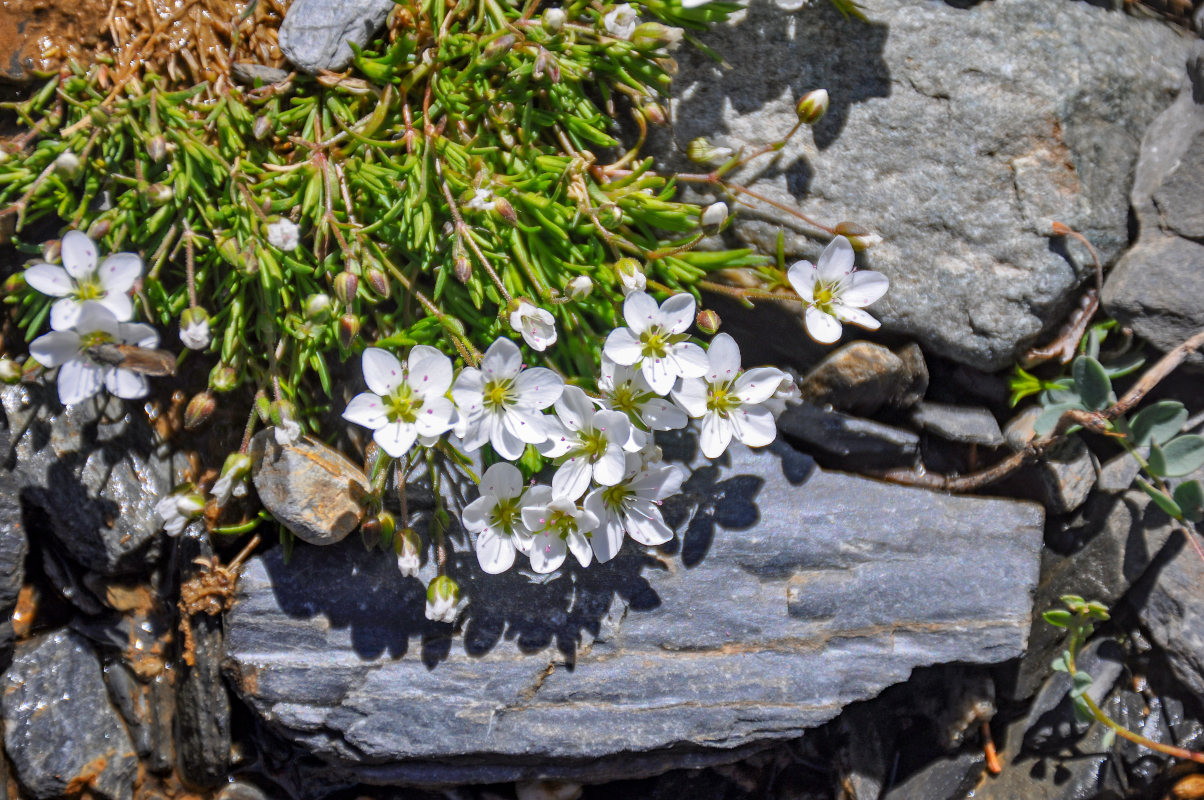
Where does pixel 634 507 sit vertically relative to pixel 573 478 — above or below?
below

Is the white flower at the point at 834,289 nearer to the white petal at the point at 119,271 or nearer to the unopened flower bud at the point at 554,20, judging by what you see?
the unopened flower bud at the point at 554,20

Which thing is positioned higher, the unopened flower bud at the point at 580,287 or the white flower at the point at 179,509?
the unopened flower bud at the point at 580,287

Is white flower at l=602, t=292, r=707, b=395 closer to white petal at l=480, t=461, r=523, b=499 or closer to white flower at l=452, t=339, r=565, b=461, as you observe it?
white flower at l=452, t=339, r=565, b=461

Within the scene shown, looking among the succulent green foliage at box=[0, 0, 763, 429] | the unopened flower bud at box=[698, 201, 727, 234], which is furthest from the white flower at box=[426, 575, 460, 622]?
the unopened flower bud at box=[698, 201, 727, 234]

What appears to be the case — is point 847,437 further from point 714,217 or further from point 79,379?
point 79,379

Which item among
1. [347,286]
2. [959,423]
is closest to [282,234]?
[347,286]

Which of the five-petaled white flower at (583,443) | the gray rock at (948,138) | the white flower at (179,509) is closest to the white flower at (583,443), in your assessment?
the five-petaled white flower at (583,443)

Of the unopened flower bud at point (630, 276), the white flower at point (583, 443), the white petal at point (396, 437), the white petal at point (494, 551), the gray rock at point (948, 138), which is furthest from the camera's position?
the gray rock at point (948, 138)
